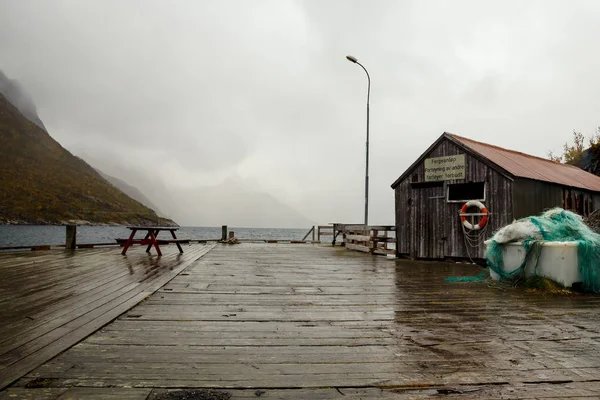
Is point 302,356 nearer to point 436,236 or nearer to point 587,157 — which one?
point 436,236

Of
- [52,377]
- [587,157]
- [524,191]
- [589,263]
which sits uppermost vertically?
[587,157]

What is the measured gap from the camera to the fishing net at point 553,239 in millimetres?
7230

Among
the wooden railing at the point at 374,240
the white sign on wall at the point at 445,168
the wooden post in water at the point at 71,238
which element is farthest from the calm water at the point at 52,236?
the white sign on wall at the point at 445,168

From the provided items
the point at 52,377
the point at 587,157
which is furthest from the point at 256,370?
the point at 587,157

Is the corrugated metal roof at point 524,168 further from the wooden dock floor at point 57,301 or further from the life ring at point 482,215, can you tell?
the wooden dock floor at point 57,301

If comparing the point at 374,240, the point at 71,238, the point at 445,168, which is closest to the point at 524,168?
the point at 445,168

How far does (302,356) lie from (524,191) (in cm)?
1217

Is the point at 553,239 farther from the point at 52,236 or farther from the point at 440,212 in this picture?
the point at 52,236

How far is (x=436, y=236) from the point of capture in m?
14.3

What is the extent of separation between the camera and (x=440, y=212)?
563 inches

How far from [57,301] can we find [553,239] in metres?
9.04

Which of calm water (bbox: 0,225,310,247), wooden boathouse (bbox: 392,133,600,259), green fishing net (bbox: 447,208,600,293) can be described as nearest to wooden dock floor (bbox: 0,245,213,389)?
green fishing net (bbox: 447,208,600,293)

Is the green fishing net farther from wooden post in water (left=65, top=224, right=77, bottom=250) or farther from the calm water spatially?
the calm water

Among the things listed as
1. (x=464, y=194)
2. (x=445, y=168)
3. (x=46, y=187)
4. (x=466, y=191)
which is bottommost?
(x=464, y=194)
